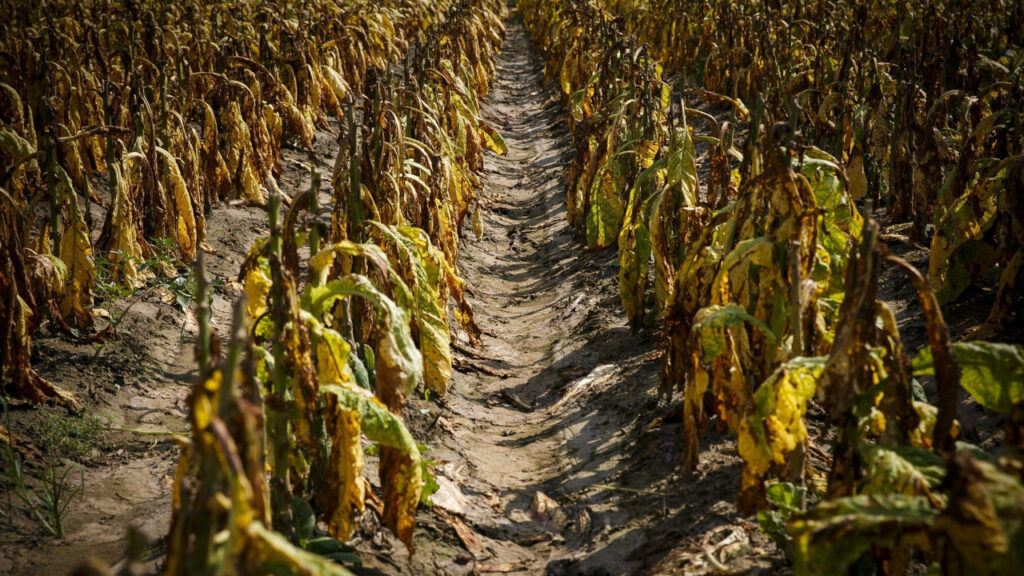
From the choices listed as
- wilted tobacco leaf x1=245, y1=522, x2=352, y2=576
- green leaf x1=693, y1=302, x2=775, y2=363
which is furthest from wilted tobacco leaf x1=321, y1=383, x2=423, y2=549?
green leaf x1=693, y1=302, x2=775, y2=363

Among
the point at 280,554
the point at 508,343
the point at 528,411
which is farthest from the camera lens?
the point at 508,343

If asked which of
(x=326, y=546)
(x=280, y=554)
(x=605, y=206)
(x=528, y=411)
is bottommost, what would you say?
(x=528, y=411)

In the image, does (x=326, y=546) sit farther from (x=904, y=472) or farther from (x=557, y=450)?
(x=557, y=450)

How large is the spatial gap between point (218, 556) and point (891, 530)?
1.24 metres

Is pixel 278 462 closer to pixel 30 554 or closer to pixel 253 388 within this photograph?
pixel 253 388

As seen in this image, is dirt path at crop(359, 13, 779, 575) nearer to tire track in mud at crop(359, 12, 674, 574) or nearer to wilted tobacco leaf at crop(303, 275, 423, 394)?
tire track in mud at crop(359, 12, 674, 574)

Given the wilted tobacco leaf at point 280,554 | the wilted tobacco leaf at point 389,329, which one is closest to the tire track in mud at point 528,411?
the wilted tobacco leaf at point 389,329

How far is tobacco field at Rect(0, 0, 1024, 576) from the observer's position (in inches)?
72.4

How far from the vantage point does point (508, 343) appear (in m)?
5.20

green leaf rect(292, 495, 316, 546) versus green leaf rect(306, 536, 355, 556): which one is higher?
green leaf rect(292, 495, 316, 546)

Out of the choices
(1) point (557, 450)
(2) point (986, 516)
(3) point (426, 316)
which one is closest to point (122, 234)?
(3) point (426, 316)

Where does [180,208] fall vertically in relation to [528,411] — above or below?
above

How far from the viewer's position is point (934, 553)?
5.53 feet

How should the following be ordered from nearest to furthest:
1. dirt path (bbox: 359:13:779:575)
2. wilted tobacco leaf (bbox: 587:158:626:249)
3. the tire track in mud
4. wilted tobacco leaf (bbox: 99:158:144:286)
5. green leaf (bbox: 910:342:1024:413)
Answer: green leaf (bbox: 910:342:1024:413) < dirt path (bbox: 359:13:779:575) < the tire track in mud < wilted tobacco leaf (bbox: 99:158:144:286) < wilted tobacco leaf (bbox: 587:158:626:249)
